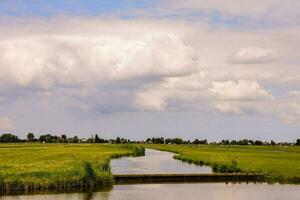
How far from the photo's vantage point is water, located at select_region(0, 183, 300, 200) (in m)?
49.7

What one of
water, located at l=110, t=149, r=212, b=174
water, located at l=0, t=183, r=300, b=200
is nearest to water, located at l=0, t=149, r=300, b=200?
water, located at l=0, t=183, r=300, b=200

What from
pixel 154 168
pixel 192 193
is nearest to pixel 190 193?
pixel 192 193

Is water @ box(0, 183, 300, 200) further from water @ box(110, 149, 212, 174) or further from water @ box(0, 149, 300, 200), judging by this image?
water @ box(110, 149, 212, 174)

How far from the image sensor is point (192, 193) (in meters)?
54.3

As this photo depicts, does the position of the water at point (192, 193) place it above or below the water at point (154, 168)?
below

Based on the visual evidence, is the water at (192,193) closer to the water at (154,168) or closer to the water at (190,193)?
the water at (190,193)

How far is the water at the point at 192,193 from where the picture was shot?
49688 mm

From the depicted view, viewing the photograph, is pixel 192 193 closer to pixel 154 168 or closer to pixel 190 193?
pixel 190 193

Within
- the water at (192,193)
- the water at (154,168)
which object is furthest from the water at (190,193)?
the water at (154,168)

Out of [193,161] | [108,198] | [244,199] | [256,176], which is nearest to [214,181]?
[256,176]

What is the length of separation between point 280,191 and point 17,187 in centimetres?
2686

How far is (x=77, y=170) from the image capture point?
56.9 metres

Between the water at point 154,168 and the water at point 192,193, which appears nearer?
the water at point 192,193

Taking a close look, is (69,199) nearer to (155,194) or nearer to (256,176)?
(155,194)
